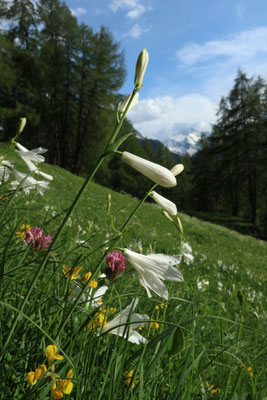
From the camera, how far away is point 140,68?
640 mm

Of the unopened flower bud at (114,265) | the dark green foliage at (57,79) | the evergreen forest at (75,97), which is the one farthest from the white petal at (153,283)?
the dark green foliage at (57,79)

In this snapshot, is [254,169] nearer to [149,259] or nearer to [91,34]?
[91,34]

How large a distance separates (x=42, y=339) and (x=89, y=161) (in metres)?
26.2

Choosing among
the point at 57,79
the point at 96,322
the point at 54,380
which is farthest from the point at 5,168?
the point at 57,79

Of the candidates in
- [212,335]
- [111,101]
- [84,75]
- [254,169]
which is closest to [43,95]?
[84,75]

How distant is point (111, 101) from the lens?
24672mm

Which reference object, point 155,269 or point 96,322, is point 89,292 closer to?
point 96,322

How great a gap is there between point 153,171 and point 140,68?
0.26 meters

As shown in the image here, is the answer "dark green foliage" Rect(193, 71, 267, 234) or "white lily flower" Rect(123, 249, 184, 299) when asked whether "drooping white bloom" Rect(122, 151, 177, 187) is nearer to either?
"white lily flower" Rect(123, 249, 184, 299)

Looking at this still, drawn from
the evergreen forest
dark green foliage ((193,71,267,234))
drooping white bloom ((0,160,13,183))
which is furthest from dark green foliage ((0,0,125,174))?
drooping white bloom ((0,160,13,183))

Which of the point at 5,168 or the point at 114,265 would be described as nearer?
the point at 5,168

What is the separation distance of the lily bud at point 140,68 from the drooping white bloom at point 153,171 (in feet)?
0.58

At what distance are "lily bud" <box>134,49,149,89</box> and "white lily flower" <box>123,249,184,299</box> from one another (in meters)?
0.41

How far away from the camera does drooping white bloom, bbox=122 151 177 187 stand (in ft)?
1.94
